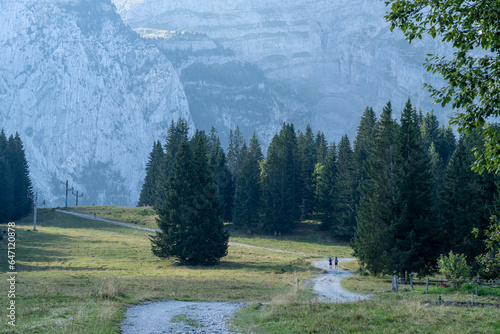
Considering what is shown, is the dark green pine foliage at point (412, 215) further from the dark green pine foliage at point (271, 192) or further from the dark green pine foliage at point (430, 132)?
the dark green pine foliage at point (430, 132)

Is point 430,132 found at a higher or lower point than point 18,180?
higher

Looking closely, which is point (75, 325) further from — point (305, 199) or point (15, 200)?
point (15, 200)

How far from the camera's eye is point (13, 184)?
9900cm

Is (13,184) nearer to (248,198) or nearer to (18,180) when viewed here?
(18,180)

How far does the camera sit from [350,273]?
47.4 meters

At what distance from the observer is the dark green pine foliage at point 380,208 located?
39.4 m

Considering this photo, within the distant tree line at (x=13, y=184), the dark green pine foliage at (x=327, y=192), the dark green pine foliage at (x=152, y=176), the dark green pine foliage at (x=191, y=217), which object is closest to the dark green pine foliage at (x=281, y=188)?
the dark green pine foliage at (x=327, y=192)

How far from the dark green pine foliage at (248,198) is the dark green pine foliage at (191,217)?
3433cm

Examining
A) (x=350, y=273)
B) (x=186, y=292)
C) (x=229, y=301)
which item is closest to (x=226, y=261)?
(x=350, y=273)

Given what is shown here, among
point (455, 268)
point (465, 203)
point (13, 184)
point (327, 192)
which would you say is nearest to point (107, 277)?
point (455, 268)

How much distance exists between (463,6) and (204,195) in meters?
47.5

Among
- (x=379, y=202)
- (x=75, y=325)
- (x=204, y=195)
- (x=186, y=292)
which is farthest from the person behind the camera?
(x=204, y=195)

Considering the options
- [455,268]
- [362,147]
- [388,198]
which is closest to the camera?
[455,268]

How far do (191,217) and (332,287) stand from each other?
915 inches
